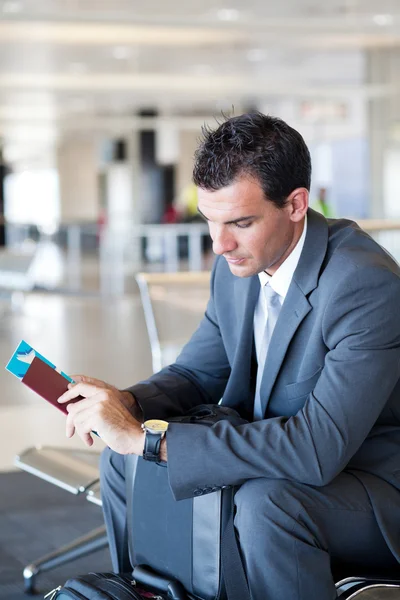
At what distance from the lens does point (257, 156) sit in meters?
1.95

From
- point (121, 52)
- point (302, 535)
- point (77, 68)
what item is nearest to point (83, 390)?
point (302, 535)

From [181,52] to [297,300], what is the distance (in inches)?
602

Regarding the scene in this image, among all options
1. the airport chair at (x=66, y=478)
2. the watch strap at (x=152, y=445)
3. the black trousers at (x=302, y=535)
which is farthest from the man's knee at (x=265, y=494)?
the airport chair at (x=66, y=478)

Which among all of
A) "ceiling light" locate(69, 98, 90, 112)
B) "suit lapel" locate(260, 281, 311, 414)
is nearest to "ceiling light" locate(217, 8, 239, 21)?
"suit lapel" locate(260, 281, 311, 414)

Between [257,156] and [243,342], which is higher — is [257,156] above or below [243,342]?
above

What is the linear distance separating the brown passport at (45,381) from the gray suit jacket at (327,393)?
1.04 ft

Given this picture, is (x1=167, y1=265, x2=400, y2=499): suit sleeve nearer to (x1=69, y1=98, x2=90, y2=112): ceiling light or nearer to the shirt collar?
the shirt collar

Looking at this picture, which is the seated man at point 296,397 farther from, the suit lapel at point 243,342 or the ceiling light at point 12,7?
the ceiling light at point 12,7

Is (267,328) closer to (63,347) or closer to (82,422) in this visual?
(82,422)

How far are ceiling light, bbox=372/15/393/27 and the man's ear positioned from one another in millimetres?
11331

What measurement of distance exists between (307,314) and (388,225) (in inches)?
186

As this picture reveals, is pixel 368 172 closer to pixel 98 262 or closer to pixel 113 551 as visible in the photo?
pixel 98 262

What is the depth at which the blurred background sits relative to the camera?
7852 mm

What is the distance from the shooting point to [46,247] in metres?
27.1
